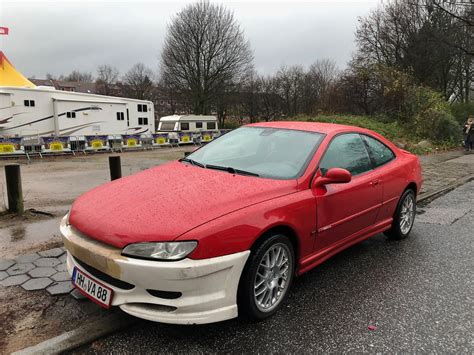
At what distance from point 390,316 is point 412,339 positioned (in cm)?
31

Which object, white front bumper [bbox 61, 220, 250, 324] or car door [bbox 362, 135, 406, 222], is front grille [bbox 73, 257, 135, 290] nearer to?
white front bumper [bbox 61, 220, 250, 324]

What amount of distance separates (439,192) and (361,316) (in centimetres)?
598

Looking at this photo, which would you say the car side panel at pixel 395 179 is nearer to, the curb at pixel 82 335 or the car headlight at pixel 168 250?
the car headlight at pixel 168 250

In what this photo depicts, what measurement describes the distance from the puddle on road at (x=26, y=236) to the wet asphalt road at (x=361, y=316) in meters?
2.22

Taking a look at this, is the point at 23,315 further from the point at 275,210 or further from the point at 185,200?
the point at 275,210

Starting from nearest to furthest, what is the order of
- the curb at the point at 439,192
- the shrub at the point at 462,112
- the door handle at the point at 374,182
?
the door handle at the point at 374,182 → the curb at the point at 439,192 → the shrub at the point at 462,112

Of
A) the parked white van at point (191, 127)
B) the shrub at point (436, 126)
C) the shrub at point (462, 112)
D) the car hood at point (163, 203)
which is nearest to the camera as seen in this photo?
the car hood at point (163, 203)

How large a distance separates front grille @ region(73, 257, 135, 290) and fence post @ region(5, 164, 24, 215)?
3.39 metres

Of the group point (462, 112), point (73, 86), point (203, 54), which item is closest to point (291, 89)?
point (203, 54)

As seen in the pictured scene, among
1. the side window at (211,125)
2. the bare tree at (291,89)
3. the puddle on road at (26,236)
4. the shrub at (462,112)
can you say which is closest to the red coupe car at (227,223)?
the puddle on road at (26,236)

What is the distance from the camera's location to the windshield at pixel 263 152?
3404mm

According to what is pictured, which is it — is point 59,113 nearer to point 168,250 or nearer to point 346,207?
point 346,207

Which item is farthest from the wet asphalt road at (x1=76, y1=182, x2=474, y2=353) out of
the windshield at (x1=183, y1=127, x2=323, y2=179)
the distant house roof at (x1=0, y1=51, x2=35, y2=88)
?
the distant house roof at (x1=0, y1=51, x2=35, y2=88)

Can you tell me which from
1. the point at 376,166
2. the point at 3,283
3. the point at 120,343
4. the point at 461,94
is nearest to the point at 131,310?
the point at 120,343
